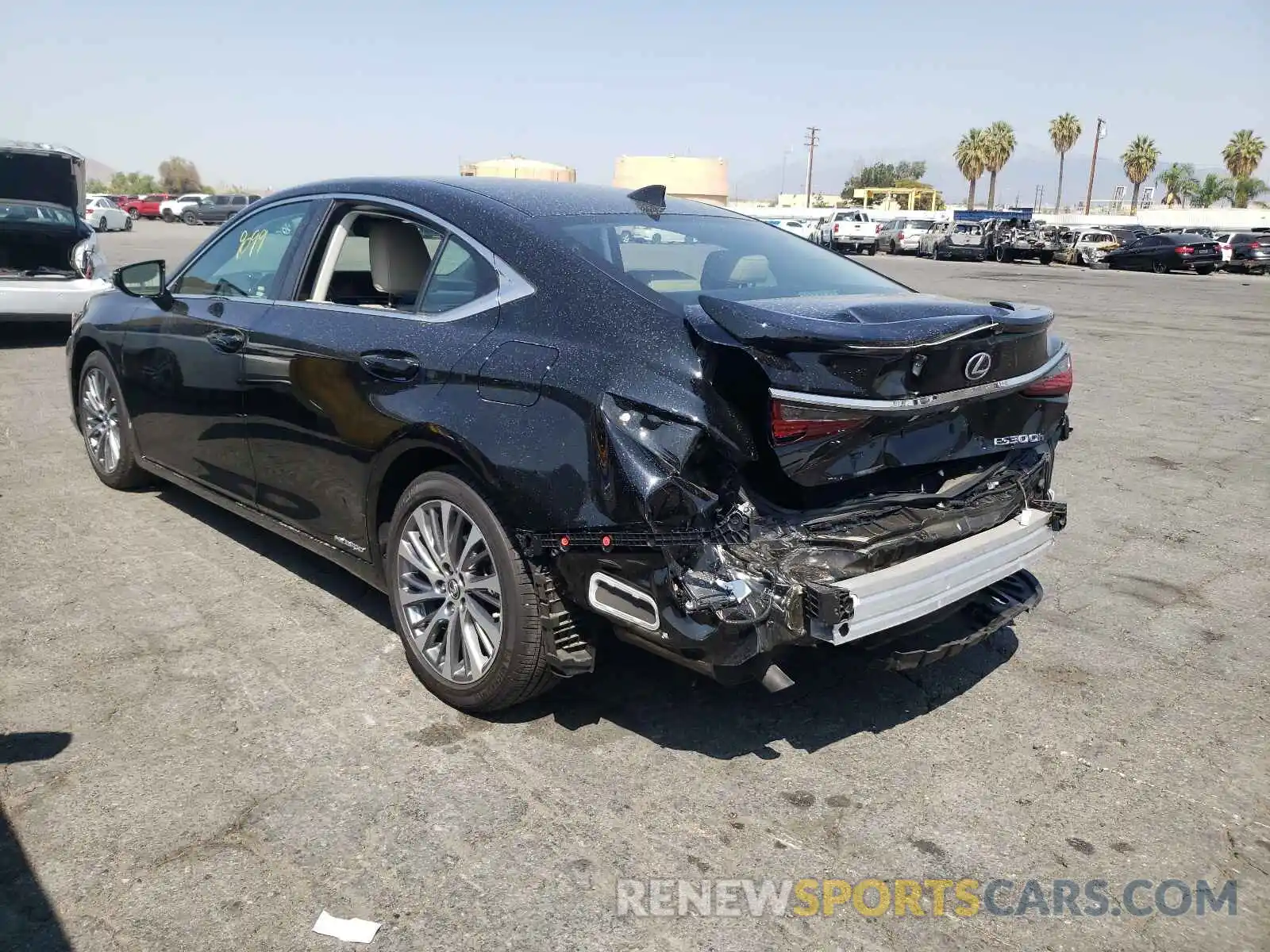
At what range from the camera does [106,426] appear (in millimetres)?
5715

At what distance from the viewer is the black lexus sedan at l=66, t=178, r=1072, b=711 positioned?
9.28 feet

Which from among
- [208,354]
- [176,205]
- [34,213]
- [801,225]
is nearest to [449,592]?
[208,354]

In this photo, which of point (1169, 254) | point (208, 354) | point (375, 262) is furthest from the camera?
point (1169, 254)

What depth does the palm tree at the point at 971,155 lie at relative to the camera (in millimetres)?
83375

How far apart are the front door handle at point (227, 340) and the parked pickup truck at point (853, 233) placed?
41.5m

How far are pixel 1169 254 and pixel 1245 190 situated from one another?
64.4m

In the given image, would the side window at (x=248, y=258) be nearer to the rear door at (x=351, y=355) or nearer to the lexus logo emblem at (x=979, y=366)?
the rear door at (x=351, y=355)

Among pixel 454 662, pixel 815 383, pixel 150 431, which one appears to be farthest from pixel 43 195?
pixel 815 383

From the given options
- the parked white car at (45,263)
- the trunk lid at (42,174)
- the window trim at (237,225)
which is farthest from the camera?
the trunk lid at (42,174)

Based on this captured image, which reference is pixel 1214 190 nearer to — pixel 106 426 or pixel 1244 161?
pixel 1244 161

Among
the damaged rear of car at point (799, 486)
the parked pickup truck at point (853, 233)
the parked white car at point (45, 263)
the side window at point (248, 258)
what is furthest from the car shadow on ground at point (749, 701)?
the parked pickup truck at point (853, 233)

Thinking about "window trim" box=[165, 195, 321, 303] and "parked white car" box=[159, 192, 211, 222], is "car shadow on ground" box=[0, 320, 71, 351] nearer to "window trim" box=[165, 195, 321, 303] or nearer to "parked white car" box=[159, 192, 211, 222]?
"window trim" box=[165, 195, 321, 303]

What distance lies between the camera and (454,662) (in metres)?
3.45

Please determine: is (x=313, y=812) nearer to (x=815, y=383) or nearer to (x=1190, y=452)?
(x=815, y=383)
